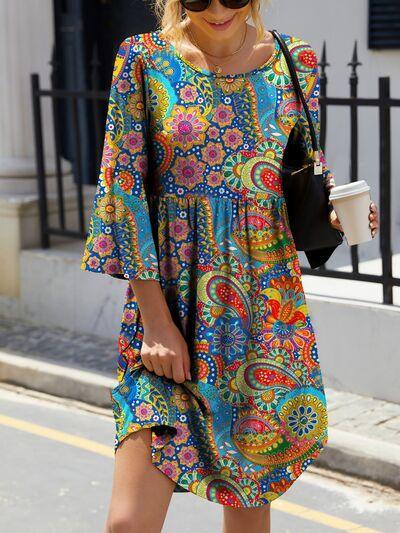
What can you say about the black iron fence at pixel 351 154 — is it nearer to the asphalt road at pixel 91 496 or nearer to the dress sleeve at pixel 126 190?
the asphalt road at pixel 91 496

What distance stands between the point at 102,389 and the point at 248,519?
323 centimetres

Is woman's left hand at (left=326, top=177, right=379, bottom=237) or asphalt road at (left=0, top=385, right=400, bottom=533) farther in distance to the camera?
asphalt road at (left=0, top=385, right=400, bottom=533)

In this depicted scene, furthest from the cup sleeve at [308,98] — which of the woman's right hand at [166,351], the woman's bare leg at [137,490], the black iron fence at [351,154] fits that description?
the black iron fence at [351,154]

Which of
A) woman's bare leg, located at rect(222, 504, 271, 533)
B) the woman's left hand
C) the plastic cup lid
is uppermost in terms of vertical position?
the plastic cup lid

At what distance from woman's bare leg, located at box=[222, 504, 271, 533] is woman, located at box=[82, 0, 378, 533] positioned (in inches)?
4.3

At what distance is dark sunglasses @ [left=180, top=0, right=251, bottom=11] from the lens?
8.72 feet

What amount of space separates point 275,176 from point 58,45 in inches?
269

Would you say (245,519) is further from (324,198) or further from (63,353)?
(63,353)

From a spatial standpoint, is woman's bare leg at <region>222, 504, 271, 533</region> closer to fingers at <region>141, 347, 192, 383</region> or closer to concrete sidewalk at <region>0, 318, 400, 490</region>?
fingers at <region>141, 347, 192, 383</region>

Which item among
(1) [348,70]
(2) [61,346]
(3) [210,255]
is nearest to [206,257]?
(3) [210,255]

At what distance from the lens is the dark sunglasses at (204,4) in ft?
8.72

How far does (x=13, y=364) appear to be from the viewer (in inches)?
256

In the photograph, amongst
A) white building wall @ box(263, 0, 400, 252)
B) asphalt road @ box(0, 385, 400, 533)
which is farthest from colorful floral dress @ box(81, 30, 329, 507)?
white building wall @ box(263, 0, 400, 252)

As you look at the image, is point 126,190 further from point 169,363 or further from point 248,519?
point 248,519
